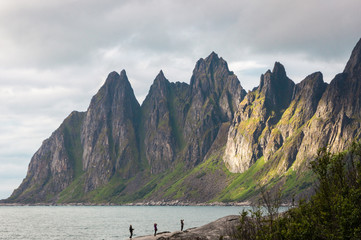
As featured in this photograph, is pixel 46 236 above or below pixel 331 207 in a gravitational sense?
below

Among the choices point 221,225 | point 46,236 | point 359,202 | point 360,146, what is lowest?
point 46,236

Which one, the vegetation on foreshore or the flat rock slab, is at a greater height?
the vegetation on foreshore

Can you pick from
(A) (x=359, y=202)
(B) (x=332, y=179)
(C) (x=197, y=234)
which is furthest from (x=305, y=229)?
(C) (x=197, y=234)

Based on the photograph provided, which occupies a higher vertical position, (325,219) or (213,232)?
(325,219)

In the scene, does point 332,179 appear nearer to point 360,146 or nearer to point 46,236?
point 360,146

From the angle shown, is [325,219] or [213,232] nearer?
[325,219]

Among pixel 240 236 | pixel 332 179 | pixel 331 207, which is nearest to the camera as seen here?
pixel 331 207

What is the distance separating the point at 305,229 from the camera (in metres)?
37.6

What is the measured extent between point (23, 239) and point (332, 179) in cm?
11195

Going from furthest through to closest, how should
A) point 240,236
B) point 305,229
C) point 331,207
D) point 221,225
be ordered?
point 221,225
point 240,236
point 331,207
point 305,229

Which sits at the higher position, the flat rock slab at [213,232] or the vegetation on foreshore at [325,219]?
the vegetation on foreshore at [325,219]

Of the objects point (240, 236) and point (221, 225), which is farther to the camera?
point (221, 225)

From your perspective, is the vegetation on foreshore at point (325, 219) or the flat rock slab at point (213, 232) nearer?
the vegetation on foreshore at point (325, 219)

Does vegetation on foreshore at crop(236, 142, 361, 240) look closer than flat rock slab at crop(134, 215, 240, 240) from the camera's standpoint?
Yes
